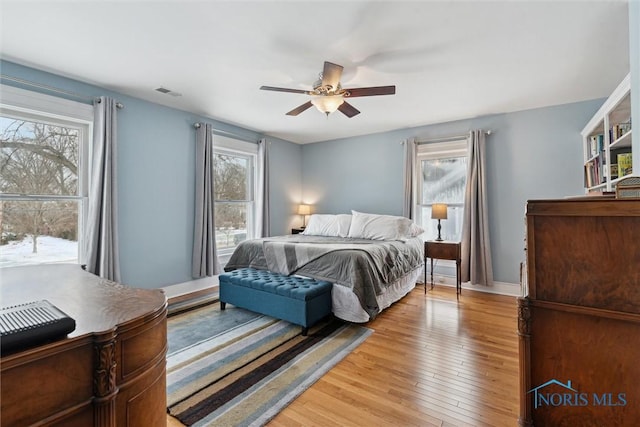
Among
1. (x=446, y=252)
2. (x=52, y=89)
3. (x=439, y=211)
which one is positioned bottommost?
(x=446, y=252)

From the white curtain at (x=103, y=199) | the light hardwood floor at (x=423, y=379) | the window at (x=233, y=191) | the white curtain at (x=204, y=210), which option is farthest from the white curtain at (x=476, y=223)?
the white curtain at (x=103, y=199)

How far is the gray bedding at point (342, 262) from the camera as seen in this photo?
282 centimetres

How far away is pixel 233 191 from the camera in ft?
15.5

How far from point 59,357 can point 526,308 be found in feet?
5.44

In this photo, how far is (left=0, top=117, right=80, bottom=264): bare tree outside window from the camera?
104 inches

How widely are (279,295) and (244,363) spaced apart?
715 mm

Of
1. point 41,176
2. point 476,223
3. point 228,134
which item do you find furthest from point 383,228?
point 41,176

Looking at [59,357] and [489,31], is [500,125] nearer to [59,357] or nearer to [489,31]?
[489,31]

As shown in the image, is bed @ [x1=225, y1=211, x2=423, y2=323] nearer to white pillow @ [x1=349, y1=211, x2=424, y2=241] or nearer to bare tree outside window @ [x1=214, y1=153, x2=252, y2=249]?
white pillow @ [x1=349, y1=211, x2=424, y2=241]

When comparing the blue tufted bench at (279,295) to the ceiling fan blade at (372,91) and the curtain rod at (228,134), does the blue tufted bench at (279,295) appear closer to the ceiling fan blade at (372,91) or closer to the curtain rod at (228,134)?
the ceiling fan blade at (372,91)

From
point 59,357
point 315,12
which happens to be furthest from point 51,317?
point 315,12

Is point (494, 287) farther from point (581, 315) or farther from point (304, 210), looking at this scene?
point (304, 210)

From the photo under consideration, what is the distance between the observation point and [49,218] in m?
2.90

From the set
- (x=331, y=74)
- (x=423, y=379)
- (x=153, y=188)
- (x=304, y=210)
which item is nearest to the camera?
(x=423, y=379)
